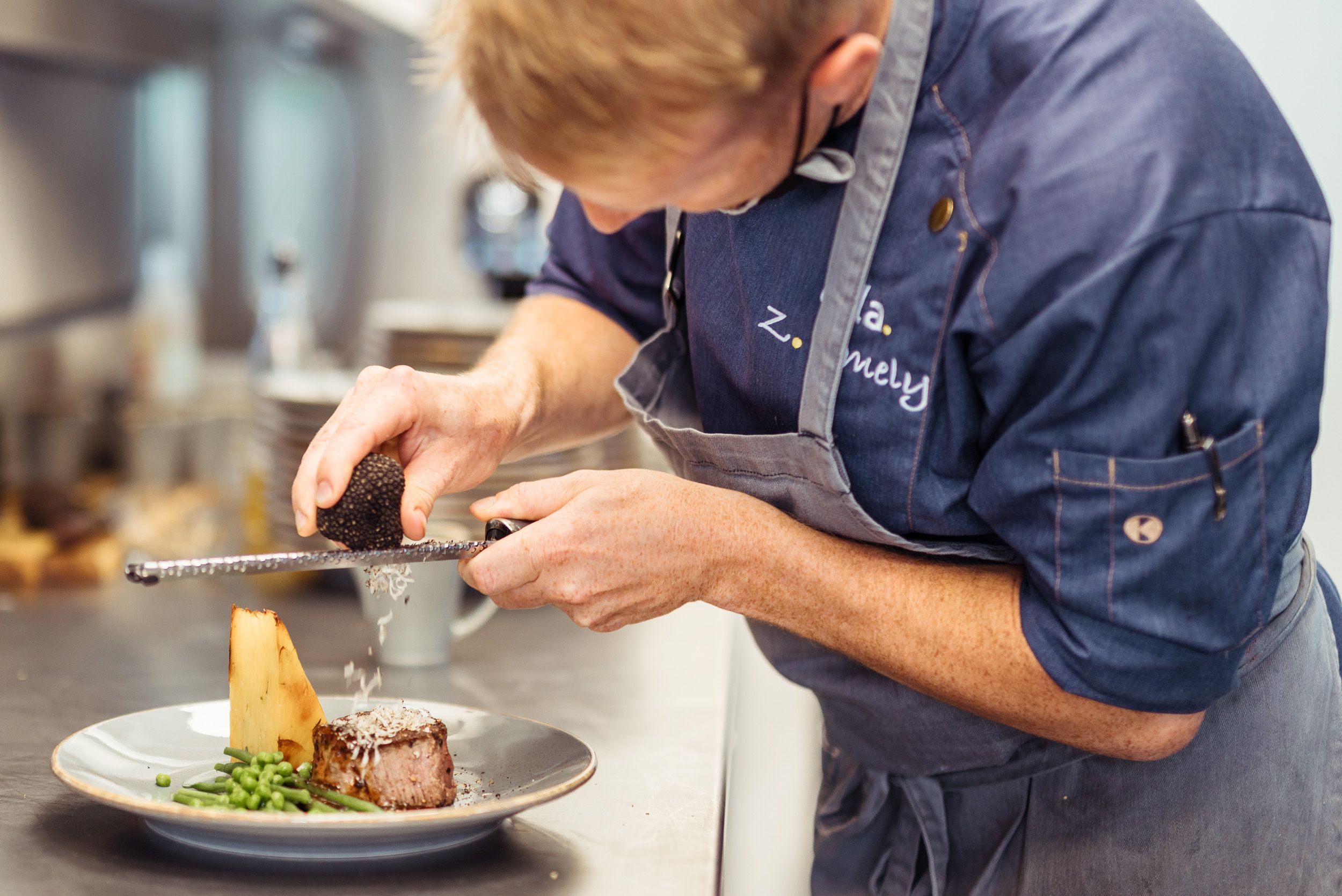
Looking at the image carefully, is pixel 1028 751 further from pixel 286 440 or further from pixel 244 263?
pixel 244 263

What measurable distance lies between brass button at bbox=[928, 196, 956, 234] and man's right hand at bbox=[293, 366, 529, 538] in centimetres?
43

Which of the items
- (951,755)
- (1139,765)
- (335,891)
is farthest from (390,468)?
(1139,765)

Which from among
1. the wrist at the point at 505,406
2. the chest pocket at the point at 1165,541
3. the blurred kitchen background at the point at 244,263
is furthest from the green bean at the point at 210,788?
the chest pocket at the point at 1165,541

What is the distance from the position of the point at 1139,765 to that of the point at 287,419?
1.05 meters

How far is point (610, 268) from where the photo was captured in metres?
1.32

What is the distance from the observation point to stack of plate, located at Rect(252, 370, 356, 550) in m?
1.55

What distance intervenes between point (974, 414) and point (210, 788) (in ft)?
1.97

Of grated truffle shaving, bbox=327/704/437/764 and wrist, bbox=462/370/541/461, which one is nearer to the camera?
grated truffle shaving, bbox=327/704/437/764

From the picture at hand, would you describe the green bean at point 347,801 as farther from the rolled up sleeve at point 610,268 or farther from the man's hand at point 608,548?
the rolled up sleeve at point 610,268

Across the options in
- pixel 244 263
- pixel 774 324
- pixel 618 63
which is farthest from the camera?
pixel 244 263

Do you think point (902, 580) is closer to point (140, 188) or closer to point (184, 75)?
point (140, 188)

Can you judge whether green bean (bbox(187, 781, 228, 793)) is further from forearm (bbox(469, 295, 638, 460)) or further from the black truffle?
forearm (bbox(469, 295, 638, 460))

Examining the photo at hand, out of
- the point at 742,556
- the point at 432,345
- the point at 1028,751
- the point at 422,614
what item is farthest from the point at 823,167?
the point at 432,345

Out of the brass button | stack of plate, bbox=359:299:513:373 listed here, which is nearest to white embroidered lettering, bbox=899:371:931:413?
the brass button
